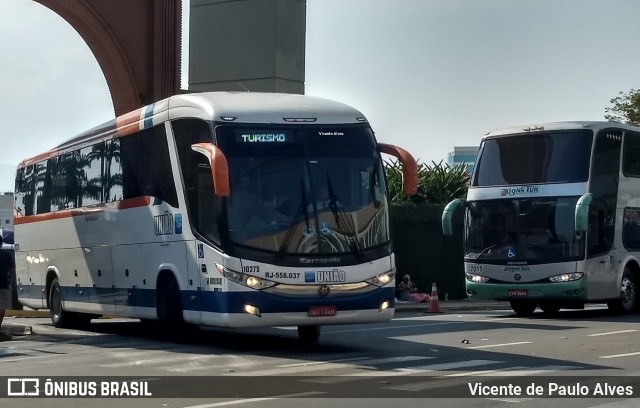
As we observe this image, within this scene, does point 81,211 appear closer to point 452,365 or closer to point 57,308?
point 57,308

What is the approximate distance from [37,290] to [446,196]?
18.0m

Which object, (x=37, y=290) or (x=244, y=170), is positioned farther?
(x=37, y=290)

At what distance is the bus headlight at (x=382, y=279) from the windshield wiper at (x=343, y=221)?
1.40ft

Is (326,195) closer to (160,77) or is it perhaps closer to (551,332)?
(551,332)

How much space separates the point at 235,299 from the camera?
53.2 feet

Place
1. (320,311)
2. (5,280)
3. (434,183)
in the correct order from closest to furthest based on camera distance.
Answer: (320,311)
(5,280)
(434,183)

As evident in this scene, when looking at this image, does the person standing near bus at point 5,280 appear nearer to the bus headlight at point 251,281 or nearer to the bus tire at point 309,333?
the bus tire at point 309,333

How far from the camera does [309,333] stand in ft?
61.5

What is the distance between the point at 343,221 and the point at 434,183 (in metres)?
22.9

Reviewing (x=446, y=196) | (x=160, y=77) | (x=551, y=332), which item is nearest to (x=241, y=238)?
(x=551, y=332)

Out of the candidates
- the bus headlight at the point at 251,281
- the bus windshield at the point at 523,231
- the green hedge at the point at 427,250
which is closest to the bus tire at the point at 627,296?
the bus windshield at the point at 523,231

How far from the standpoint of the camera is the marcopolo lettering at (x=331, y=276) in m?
16.3

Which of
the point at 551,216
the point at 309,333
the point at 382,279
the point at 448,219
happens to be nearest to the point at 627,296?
the point at 551,216

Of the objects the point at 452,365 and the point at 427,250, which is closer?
the point at 452,365
